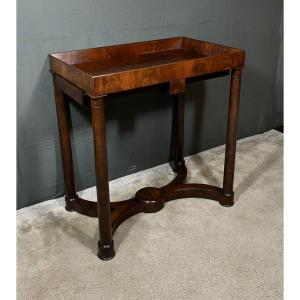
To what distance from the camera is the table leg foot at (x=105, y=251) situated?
1938mm

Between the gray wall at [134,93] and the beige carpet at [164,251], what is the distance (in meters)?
0.21

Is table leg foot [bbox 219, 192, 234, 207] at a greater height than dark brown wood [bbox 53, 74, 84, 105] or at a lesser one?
lesser

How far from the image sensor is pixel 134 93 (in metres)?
2.07

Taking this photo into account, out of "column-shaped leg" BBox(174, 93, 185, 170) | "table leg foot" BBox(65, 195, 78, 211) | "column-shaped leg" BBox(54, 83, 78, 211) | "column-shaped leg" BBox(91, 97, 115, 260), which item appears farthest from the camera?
"column-shaped leg" BBox(174, 93, 185, 170)

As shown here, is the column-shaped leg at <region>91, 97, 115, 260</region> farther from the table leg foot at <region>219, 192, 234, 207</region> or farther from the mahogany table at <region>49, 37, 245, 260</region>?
the table leg foot at <region>219, 192, 234, 207</region>

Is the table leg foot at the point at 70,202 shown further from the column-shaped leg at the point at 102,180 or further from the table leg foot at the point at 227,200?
the table leg foot at the point at 227,200

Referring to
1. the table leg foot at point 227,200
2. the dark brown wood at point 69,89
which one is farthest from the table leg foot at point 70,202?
the table leg foot at point 227,200

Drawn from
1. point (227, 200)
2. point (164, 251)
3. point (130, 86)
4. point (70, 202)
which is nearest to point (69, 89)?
point (130, 86)

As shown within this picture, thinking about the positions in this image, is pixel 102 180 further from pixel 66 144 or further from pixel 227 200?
pixel 227 200

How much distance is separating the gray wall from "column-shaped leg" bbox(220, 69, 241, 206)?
517mm

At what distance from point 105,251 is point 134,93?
79 centimetres

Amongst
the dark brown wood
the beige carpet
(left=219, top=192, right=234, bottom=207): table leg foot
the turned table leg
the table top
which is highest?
the table top

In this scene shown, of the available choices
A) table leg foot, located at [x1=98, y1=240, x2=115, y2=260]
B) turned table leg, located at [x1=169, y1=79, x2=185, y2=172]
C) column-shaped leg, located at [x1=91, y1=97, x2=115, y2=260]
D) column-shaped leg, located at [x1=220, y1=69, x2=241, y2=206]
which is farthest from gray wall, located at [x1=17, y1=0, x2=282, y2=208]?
table leg foot, located at [x1=98, y1=240, x2=115, y2=260]

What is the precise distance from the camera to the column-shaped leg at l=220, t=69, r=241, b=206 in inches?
82.2
